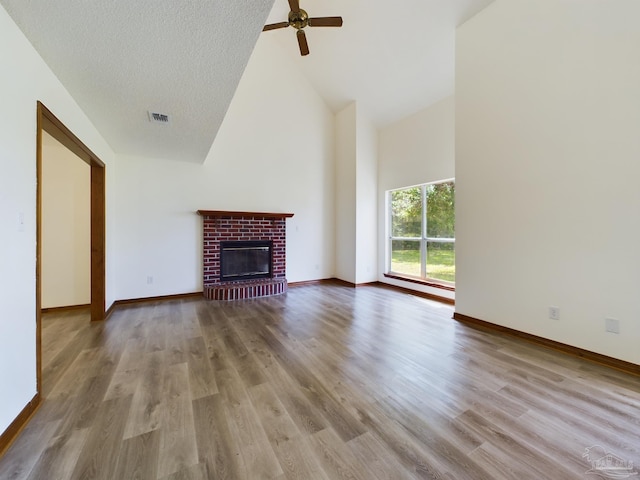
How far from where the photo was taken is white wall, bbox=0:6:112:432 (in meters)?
1.39

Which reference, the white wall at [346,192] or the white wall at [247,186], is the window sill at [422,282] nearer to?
the white wall at [346,192]

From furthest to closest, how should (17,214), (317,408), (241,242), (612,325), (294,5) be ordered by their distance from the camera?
(241,242) → (294,5) → (612,325) → (317,408) → (17,214)

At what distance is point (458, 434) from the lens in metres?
1.46

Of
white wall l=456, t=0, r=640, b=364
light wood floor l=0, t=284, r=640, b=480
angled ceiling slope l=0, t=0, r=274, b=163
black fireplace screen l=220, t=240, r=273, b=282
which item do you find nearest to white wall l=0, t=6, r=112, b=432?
angled ceiling slope l=0, t=0, r=274, b=163

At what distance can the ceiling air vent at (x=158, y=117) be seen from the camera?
2633 millimetres

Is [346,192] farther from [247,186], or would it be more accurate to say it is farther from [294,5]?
[294,5]

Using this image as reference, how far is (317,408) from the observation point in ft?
5.49

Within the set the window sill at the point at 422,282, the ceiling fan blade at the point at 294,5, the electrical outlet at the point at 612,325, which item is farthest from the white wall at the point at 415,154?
the ceiling fan blade at the point at 294,5

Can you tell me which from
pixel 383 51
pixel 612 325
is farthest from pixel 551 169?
pixel 383 51

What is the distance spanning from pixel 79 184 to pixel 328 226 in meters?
4.19

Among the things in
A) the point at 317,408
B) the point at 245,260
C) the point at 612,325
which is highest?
the point at 245,260

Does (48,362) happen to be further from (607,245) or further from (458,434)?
(607,245)

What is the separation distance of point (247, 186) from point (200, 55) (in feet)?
10.8

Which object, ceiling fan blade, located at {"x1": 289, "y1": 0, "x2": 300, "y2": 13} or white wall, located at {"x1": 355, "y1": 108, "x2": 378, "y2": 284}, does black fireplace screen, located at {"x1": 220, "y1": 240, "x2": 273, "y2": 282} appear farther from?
ceiling fan blade, located at {"x1": 289, "y1": 0, "x2": 300, "y2": 13}
